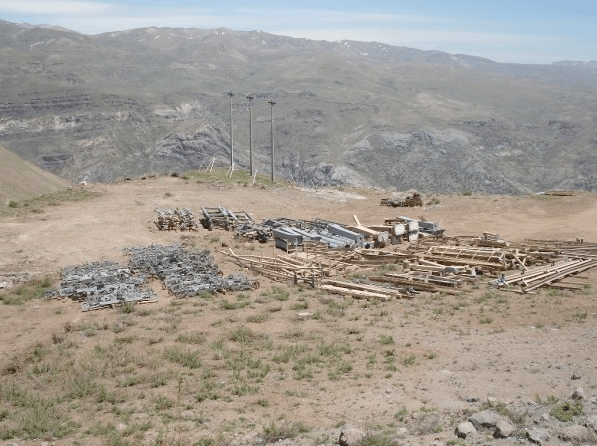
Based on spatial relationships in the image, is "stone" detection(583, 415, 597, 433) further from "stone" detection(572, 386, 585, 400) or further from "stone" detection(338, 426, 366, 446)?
"stone" detection(338, 426, 366, 446)

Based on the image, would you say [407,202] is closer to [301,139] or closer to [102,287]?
[102,287]

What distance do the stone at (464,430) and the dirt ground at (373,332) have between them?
0.44 feet

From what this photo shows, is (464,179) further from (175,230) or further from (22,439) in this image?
(22,439)

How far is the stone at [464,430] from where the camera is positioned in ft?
25.5

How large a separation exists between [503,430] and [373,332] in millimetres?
5445

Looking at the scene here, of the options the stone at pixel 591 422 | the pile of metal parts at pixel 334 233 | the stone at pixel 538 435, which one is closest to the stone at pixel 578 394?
the stone at pixel 591 422

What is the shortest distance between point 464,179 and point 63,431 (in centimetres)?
11650

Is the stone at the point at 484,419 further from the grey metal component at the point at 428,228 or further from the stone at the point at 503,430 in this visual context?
the grey metal component at the point at 428,228

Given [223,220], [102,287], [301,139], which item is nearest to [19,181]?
[223,220]

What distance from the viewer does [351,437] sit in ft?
25.5

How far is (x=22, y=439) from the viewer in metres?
8.47

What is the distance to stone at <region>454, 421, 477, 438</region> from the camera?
7766 mm

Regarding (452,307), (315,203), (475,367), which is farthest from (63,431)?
(315,203)


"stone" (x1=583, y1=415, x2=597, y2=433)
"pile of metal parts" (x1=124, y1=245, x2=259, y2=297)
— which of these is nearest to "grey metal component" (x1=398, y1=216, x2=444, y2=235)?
"pile of metal parts" (x1=124, y1=245, x2=259, y2=297)
